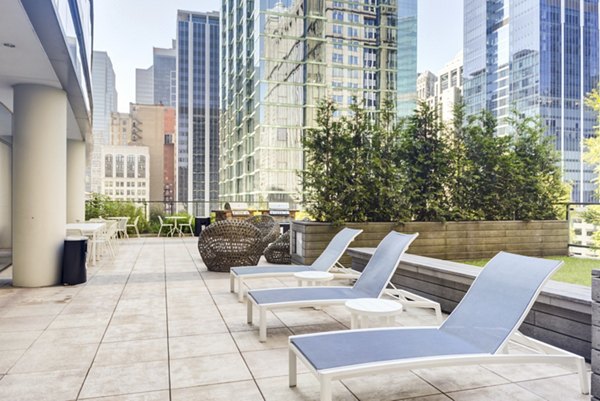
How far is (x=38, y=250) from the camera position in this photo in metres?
6.07

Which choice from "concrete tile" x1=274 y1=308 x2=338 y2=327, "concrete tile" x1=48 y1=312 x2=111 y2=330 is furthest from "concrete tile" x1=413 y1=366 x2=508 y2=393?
"concrete tile" x1=48 y1=312 x2=111 y2=330

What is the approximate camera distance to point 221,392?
8.68 ft

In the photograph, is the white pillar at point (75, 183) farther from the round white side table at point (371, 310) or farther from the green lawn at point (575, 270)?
the round white side table at point (371, 310)

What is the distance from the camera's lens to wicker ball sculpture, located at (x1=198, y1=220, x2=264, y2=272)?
725 cm

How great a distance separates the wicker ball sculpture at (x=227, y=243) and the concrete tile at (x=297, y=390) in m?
4.52

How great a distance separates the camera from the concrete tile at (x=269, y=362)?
117 inches

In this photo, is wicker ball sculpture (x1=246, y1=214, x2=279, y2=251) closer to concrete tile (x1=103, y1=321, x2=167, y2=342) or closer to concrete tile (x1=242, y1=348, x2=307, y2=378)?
concrete tile (x1=103, y1=321, x2=167, y2=342)

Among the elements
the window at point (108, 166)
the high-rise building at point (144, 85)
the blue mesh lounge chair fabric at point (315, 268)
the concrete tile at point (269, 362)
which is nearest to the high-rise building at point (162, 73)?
the high-rise building at point (144, 85)

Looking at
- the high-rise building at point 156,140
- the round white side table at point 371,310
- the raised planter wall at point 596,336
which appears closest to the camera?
the raised planter wall at point 596,336

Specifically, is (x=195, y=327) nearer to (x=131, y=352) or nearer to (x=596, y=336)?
(x=131, y=352)

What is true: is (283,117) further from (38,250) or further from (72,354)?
(72,354)

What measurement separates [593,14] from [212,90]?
76658 mm

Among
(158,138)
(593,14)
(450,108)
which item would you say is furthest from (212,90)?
(450,108)

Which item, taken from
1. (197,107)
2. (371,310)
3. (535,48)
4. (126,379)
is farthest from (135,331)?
(197,107)
